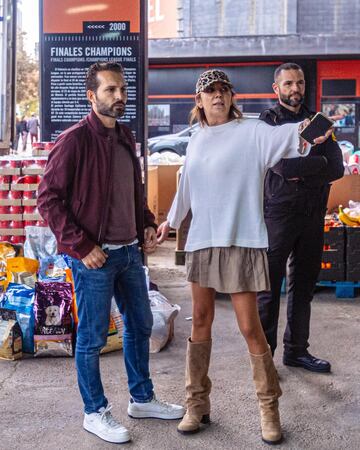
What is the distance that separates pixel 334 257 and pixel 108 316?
12.0 feet

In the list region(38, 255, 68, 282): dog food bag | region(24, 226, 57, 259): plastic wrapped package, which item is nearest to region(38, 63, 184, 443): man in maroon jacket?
region(38, 255, 68, 282): dog food bag

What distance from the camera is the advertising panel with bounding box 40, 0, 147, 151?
7008mm

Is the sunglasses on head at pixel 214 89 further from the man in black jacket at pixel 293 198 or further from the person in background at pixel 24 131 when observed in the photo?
the person in background at pixel 24 131

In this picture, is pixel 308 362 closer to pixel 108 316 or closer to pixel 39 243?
pixel 108 316

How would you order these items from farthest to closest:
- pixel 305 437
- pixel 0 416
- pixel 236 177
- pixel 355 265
A: pixel 355 265 → pixel 0 416 → pixel 305 437 → pixel 236 177

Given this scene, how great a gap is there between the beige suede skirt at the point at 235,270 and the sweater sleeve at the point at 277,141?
479 mm

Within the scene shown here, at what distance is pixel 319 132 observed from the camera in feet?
11.6

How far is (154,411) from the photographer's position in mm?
4012

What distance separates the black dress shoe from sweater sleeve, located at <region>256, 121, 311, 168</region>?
70.8 inches

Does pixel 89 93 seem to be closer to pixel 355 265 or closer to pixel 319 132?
pixel 319 132

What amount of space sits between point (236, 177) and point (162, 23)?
24.9 meters

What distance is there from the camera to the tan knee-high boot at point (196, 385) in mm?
3791

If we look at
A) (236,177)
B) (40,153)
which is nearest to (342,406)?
(236,177)

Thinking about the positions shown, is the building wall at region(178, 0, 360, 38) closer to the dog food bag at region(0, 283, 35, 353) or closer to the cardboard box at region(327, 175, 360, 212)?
the cardboard box at region(327, 175, 360, 212)
